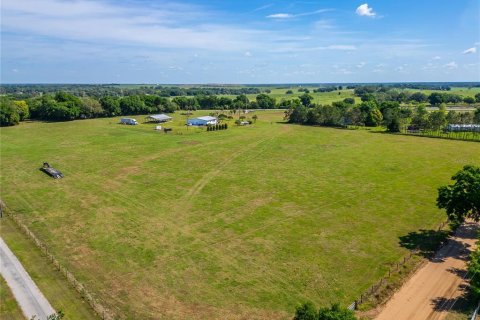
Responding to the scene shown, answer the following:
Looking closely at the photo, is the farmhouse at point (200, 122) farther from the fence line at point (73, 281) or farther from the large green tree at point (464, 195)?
the large green tree at point (464, 195)

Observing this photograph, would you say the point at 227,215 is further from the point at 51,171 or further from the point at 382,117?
the point at 382,117

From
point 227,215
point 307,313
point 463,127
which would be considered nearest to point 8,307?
point 307,313

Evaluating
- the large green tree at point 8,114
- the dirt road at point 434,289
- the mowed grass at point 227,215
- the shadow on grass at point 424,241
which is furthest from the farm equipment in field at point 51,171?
the large green tree at point 8,114

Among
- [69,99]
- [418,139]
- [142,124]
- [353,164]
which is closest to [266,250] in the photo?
[353,164]

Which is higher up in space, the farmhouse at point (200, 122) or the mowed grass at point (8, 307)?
the farmhouse at point (200, 122)

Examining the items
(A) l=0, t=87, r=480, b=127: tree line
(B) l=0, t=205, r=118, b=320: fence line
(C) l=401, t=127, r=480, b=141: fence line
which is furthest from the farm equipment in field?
(C) l=401, t=127, r=480, b=141: fence line

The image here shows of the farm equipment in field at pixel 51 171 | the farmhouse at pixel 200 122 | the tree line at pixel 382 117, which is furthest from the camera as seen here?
the farmhouse at pixel 200 122
